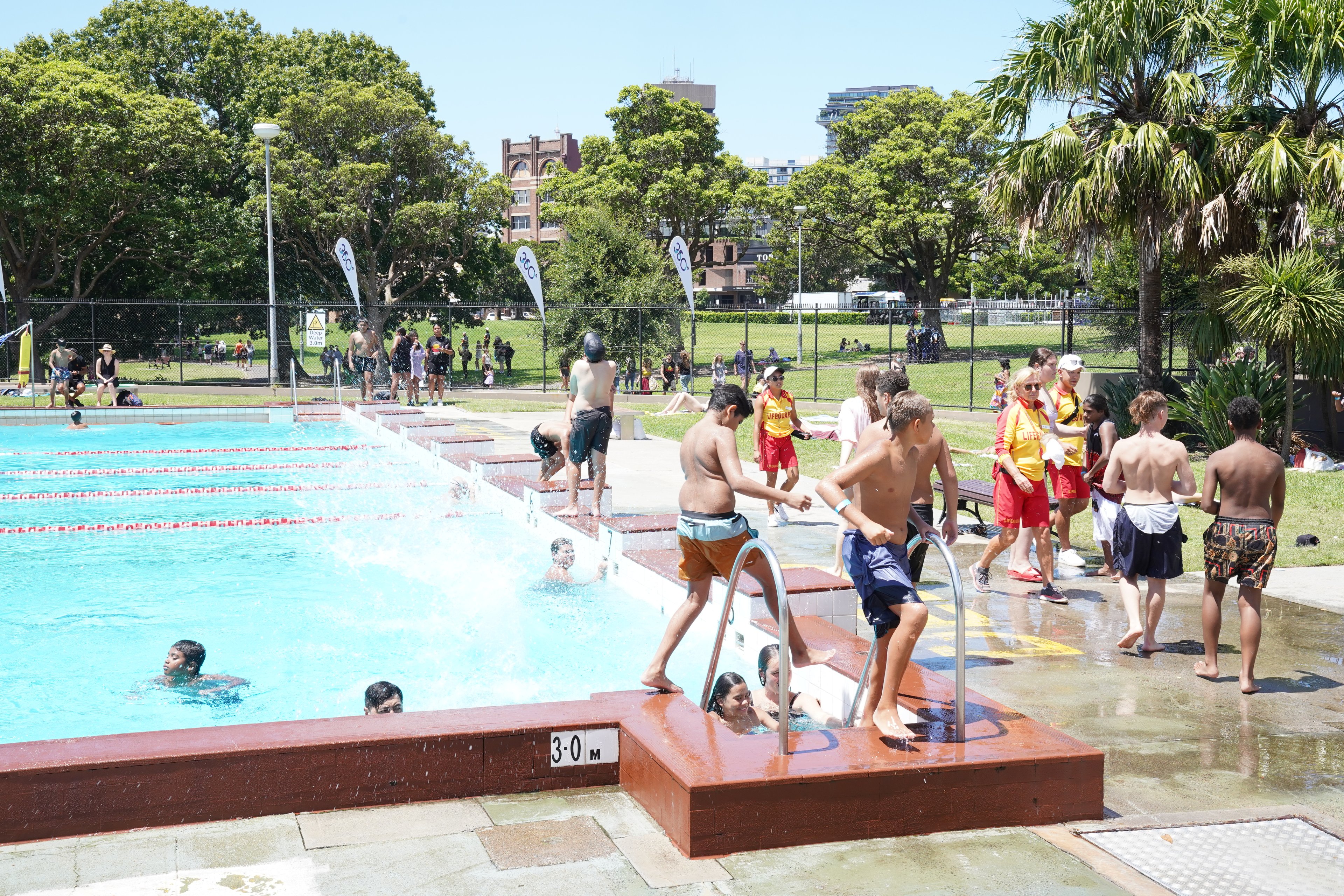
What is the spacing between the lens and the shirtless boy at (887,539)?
15.1 ft

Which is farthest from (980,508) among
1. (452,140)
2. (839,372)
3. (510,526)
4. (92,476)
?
(452,140)

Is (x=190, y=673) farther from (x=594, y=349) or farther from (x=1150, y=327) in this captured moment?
(x=1150, y=327)

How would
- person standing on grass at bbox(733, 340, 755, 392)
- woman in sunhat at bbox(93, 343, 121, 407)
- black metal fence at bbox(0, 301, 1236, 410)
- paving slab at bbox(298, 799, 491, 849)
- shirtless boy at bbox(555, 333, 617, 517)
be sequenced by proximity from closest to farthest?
1. paving slab at bbox(298, 799, 491, 849)
2. shirtless boy at bbox(555, 333, 617, 517)
3. woman in sunhat at bbox(93, 343, 121, 407)
4. black metal fence at bbox(0, 301, 1236, 410)
5. person standing on grass at bbox(733, 340, 755, 392)

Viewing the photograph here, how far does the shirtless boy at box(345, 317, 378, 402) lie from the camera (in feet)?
79.9

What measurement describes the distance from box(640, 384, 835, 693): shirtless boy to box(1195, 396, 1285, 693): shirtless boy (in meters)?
2.63

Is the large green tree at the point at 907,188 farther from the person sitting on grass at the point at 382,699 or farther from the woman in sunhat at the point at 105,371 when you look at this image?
the person sitting on grass at the point at 382,699

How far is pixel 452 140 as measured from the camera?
1587 inches

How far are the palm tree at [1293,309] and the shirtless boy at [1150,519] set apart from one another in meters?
8.76

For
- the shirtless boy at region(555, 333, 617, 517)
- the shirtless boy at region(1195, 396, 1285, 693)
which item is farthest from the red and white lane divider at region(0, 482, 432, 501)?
the shirtless boy at region(1195, 396, 1285, 693)

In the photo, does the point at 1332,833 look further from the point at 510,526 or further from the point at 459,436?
the point at 459,436

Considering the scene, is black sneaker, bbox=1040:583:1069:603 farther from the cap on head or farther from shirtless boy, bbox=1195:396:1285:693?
the cap on head

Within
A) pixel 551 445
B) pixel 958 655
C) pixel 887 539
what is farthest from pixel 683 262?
pixel 958 655

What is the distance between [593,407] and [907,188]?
41.0 metres

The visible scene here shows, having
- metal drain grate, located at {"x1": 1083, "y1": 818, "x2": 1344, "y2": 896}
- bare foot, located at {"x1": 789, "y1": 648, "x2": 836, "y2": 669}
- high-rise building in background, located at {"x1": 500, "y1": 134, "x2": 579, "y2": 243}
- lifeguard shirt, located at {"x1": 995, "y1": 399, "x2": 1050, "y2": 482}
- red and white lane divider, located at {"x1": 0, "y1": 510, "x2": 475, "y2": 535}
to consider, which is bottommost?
red and white lane divider, located at {"x1": 0, "y1": 510, "x2": 475, "y2": 535}
